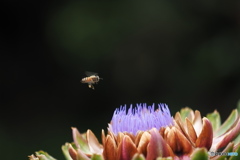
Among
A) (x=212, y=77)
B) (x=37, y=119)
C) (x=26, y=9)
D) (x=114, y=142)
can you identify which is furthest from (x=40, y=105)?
(x=114, y=142)

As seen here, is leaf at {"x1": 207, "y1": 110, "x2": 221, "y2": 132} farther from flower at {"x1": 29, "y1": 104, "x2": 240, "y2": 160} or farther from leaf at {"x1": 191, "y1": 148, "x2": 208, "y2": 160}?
leaf at {"x1": 191, "y1": 148, "x2": 208, "y2": 160}

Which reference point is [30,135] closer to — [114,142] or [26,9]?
[26,9]

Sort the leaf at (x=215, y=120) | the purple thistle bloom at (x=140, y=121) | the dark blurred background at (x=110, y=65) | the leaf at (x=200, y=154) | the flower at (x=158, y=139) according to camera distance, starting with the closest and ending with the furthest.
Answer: the leaf at (x=200, y=154)
the flower at (x=158, y=139)
the purple thistle bloom at (x=140, y=121)
the leaf at (x=215, y=120)
the dark blurred background at (x=110, y=65)

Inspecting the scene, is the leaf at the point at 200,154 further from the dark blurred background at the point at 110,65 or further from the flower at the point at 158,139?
the dark blurred background at the point at 110,65

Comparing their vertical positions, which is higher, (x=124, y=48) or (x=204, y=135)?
(x=124, y=48)

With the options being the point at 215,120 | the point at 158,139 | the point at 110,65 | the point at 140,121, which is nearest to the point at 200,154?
the point at 158,139

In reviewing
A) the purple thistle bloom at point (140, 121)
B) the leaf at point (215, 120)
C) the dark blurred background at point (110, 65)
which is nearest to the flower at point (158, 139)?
the purple thistle bloom at point (140, 121)

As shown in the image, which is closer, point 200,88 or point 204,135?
point 204,135

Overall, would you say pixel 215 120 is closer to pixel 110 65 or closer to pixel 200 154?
pixel 200 154
